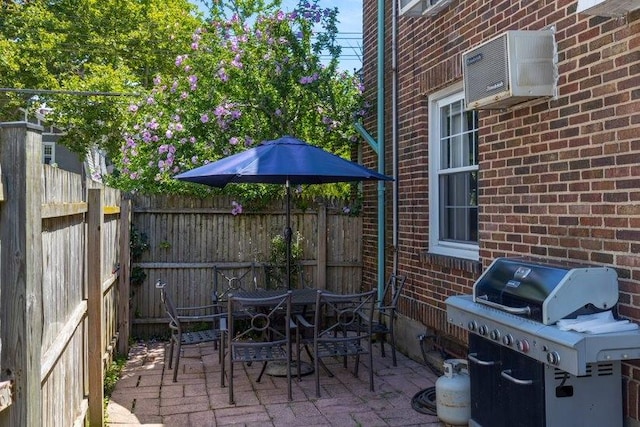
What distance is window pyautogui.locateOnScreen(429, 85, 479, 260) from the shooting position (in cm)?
549

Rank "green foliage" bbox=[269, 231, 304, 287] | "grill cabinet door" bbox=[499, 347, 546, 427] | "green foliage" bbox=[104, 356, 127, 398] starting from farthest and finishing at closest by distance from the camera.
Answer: "green foliage" bbox=[269, 231, 304, 287] < "green foliage" bbox=[104, 356, 127, 398] < "grill cabinet door" bbox=[499, 347, 546, 427]

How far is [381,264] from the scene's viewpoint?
7.21m

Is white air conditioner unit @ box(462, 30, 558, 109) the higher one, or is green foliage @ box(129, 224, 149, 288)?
white air conditioner unit @ box(462, 30, 558, 109)

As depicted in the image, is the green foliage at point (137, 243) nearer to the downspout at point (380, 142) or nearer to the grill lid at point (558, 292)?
the downspout at point (380, 142)

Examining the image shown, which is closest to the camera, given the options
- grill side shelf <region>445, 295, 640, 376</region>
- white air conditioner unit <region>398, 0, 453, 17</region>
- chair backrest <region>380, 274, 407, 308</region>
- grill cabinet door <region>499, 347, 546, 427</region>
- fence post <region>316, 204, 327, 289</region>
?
grill side shelf <region>445, 295, 640, 376</region>

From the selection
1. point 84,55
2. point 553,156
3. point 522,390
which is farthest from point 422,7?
point 84,55

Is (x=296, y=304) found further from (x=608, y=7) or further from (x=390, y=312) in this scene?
(x=608, y=7)

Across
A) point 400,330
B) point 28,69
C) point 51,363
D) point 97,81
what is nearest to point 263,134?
point 400,330

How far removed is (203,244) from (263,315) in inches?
112

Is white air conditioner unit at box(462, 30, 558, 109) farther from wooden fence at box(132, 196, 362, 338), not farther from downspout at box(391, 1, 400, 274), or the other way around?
wooden fence at box(132, 196, 362, 338)

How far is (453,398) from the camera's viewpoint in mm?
4230

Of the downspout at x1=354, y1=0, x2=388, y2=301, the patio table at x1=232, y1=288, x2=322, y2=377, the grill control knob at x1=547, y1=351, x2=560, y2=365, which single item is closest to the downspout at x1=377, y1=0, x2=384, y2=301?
the downspout at x1=354, y1=0, x2=388, y2=301

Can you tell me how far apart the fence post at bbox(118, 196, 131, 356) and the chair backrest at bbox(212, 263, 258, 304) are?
42.5 inches

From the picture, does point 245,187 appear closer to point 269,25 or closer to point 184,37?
point 269,25
